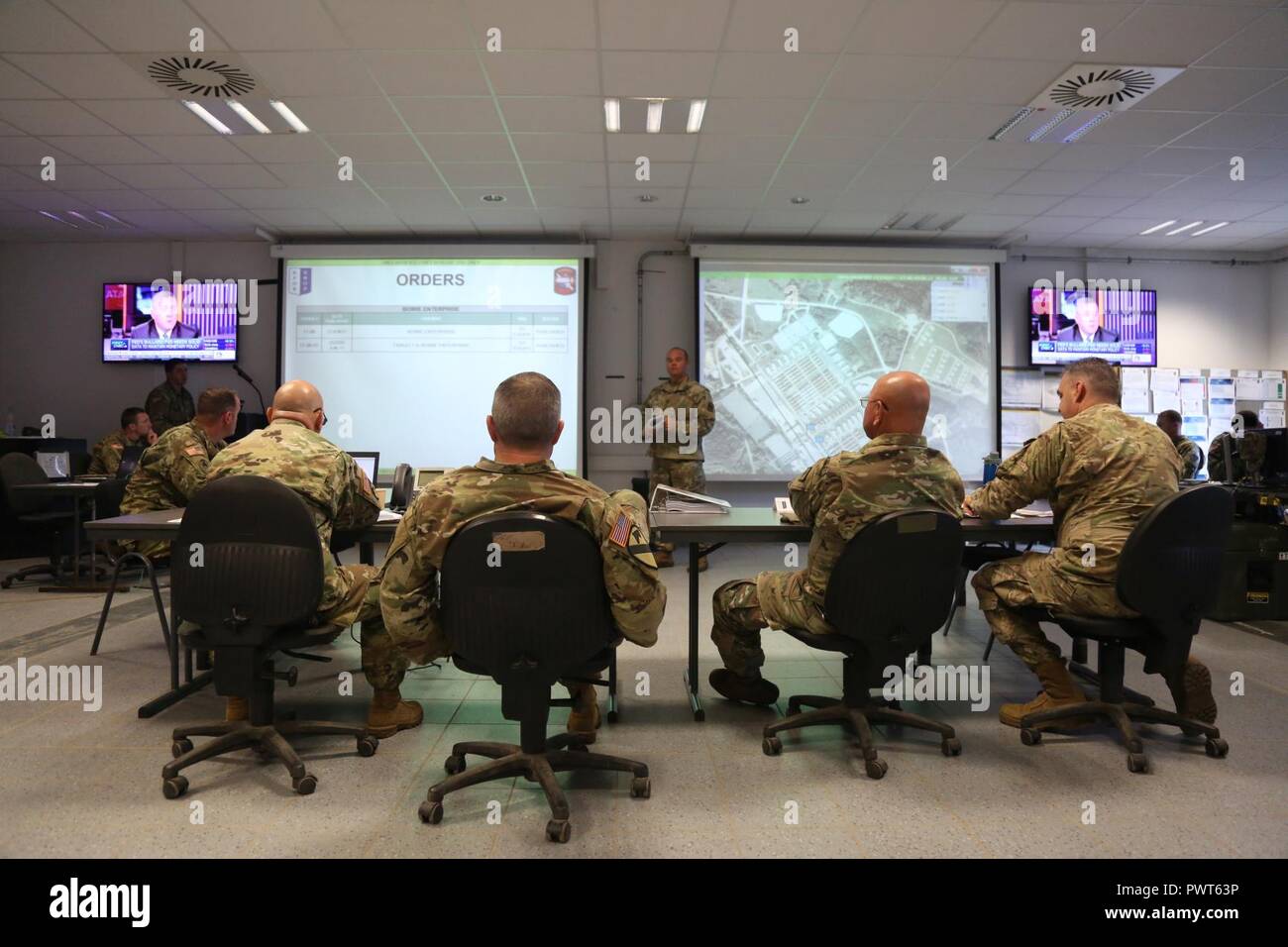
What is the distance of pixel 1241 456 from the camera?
13.2ft

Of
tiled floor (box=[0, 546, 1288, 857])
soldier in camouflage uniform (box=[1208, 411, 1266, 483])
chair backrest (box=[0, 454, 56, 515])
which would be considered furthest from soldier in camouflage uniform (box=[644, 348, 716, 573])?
chair backrest (box=[0, 454, 56, 515])

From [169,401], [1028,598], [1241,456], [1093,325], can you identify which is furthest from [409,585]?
[1093,325]

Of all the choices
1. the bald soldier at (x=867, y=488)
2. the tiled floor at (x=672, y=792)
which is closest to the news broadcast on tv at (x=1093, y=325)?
the tiled floor at (x=672, y=792)

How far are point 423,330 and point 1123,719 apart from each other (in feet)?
19.1

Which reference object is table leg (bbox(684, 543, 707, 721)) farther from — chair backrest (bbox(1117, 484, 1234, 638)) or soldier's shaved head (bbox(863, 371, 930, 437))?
chair backrest (bbox(1117, 484, 1234, 638))

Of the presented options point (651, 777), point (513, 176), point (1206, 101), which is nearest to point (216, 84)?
point (513, 176)

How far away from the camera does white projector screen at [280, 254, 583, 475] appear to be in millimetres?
6277

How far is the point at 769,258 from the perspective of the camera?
6277 millimetres

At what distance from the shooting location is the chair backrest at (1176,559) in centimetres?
196

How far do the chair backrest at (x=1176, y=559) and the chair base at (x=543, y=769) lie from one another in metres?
1.51

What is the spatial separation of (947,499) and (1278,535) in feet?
10.5

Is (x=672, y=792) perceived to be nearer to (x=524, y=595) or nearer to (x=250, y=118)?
(x=524, y=595)

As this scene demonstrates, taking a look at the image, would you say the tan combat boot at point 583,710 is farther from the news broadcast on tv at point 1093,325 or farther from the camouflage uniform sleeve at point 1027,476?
the news broadcast on tv at point 1093,325

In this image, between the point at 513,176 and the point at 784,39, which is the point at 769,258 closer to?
the point at 513,176
